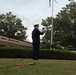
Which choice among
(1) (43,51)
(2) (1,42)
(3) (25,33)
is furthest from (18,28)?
(1) (43,51)

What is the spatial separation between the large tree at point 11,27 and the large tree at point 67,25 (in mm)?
13334

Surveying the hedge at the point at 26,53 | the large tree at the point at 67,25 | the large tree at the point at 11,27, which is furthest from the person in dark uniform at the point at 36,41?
the large tree at the point at 11,27

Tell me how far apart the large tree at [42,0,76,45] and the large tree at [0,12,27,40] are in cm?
1333

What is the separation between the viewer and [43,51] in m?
21.2

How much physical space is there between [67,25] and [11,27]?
16456 mm

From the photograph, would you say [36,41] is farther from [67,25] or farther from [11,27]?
[11,27]

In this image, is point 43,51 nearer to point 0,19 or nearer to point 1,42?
point 1,42

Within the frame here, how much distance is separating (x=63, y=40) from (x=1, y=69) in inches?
1757

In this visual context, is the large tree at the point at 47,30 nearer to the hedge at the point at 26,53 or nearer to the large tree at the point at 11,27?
the large tree at the point at 11,27

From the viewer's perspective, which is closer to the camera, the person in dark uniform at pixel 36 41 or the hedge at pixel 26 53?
the person in dark uniform at pixel 36 41

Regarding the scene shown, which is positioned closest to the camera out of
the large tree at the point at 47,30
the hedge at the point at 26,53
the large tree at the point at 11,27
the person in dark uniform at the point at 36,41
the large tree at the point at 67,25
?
the person in dark uniform at the point at 36,41

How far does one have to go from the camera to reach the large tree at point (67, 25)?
52.3 meters

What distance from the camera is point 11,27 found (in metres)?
64.9

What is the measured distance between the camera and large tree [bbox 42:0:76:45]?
52344mm
